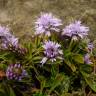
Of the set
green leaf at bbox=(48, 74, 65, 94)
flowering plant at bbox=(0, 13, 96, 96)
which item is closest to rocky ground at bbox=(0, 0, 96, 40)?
flowering plant at bbox=(0, 13, 96, 96)

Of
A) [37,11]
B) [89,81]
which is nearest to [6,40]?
[89,81]

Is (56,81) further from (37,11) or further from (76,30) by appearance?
(37,11)

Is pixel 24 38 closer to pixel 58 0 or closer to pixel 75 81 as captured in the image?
pixel 58 0

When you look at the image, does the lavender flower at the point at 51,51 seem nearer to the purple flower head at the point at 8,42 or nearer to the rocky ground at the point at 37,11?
the purple flower head at the point at 8,42

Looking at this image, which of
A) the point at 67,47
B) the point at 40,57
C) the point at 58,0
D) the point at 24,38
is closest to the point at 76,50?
the point at 67,47

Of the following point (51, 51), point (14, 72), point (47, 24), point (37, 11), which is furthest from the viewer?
point (37, 11)
